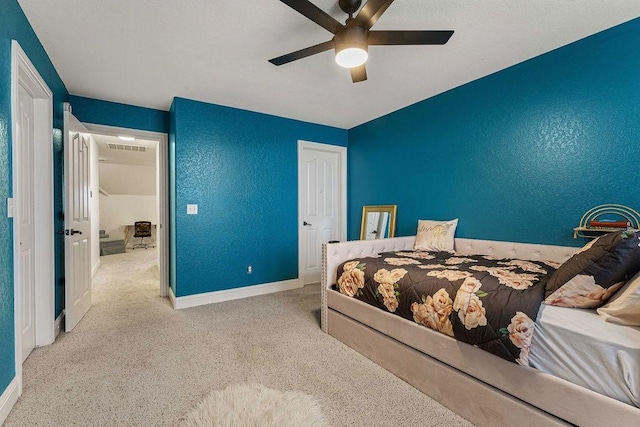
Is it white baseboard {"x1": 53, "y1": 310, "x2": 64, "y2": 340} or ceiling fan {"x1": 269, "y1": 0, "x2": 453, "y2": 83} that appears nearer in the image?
ceiling fan {"x1": 269, "y1": 0, "x2": 453, "y2": 83}

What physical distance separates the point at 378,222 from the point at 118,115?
3.61m

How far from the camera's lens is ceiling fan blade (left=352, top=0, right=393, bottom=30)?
5.14ft

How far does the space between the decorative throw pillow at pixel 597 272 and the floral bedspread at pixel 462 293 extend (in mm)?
96

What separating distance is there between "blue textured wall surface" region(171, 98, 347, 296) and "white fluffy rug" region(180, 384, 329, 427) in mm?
1994

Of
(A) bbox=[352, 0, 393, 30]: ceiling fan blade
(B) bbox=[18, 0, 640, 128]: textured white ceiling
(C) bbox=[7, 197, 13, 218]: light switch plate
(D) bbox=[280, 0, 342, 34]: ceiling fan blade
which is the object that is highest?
(B) bbox=[18, 0, 640, 128]: textured white ceiling

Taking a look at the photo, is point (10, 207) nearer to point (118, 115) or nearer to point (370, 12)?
point (118, 115)

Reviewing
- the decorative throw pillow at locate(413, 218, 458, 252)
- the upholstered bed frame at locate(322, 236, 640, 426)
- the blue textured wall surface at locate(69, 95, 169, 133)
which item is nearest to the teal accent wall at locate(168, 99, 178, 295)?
the blue textured wall surface at locate(69, 95, 169, 133)

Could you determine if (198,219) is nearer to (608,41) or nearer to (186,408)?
(186,408)

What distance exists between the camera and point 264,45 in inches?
92.0

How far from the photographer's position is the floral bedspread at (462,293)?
1370 millimetres

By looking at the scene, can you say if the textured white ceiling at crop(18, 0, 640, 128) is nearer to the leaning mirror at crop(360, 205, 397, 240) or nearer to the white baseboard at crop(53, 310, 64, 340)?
the leaning mirror at crop(360, 205, 397, 240)

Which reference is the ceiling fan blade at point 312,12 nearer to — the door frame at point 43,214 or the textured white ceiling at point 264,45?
the textured white ceiling at point 264,45

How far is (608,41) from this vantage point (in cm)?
220

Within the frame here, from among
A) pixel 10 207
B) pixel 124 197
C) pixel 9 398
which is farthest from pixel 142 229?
pixel 9 398
